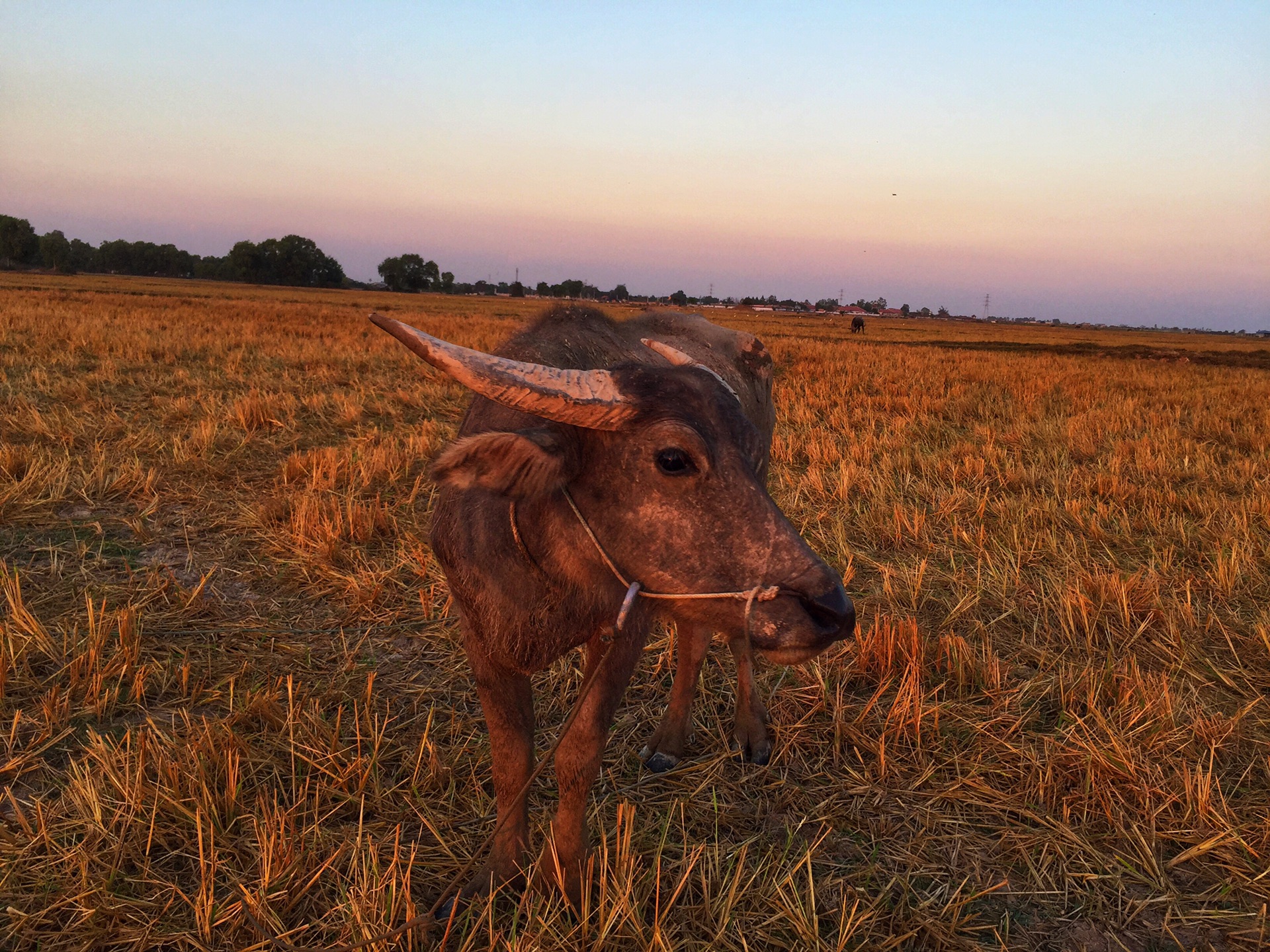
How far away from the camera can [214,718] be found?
287 cm

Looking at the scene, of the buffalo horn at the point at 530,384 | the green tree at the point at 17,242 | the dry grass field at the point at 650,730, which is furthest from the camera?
the green tree at the point at 17,242

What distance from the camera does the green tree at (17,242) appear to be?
9031 cm

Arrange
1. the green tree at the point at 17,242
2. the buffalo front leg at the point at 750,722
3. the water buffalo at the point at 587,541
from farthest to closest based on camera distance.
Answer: the green tree at the point at 17,242 < the buffalo front leg at the point at 750,722 < the water buffalo at the point at 587,541

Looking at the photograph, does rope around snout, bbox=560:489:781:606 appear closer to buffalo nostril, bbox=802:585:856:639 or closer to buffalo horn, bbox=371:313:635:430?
buffalo nostril, bbox=802:585:856:639

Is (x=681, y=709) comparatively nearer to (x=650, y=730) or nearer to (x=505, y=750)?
(x=650, y=730)

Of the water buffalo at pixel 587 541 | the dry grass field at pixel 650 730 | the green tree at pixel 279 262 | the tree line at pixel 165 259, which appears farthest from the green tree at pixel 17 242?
the water buffalo at pixel 587 541

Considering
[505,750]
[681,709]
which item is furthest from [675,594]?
[681,709]

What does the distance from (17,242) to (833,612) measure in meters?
125

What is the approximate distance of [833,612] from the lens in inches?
66.8

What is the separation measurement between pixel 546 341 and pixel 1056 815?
2.73 m

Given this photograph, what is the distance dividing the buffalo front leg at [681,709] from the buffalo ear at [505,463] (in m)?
1.52

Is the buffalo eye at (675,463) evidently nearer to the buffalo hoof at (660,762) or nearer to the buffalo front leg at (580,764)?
the buffalo front leg at (580,764)

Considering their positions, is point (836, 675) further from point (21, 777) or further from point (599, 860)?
point (21, 777)

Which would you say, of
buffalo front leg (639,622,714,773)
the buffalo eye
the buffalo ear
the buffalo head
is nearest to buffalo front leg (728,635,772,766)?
buffalo front leg (639,622,714,773)
